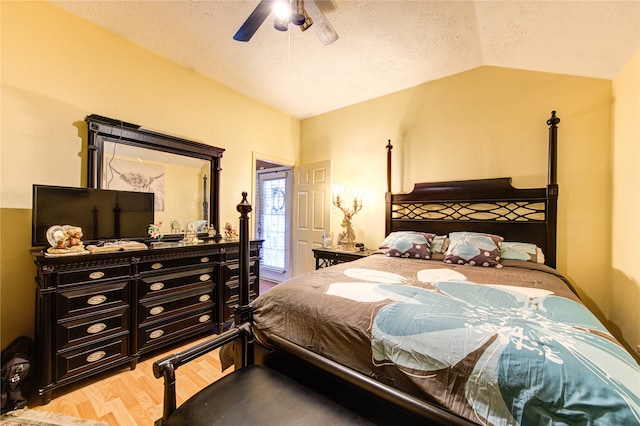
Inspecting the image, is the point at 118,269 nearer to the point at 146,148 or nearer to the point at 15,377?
the point at 15,377

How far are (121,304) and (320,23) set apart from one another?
8.61 feet

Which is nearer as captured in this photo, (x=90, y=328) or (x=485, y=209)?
(x=90, y=328)

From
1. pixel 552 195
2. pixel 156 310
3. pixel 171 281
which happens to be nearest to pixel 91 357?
pixel 156 310

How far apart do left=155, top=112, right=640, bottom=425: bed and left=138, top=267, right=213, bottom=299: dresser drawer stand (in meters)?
1.09

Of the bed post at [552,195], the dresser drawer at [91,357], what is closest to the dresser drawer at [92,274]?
the dresser drawer at [91,357]

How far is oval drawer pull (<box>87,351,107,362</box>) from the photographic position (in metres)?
1.92

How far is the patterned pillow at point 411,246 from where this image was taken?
255 centimetres

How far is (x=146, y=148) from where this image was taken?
265 cm

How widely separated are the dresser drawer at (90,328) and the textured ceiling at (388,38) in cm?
249

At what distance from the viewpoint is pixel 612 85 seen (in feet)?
7.41

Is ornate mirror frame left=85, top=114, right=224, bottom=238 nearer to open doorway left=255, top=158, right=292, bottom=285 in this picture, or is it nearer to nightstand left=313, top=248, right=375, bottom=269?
nightstand left=313, top=248, right=375, bottom=269

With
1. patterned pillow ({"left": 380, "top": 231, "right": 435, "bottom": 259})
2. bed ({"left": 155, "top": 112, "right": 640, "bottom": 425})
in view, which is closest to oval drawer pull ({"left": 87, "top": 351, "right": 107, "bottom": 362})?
bed ({"left": 155, "top": 112, "right": 640, "bottom": 425})

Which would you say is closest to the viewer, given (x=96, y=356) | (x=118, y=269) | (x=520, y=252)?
(x=96, y=356)

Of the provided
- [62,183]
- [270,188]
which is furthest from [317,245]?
[62,183]
